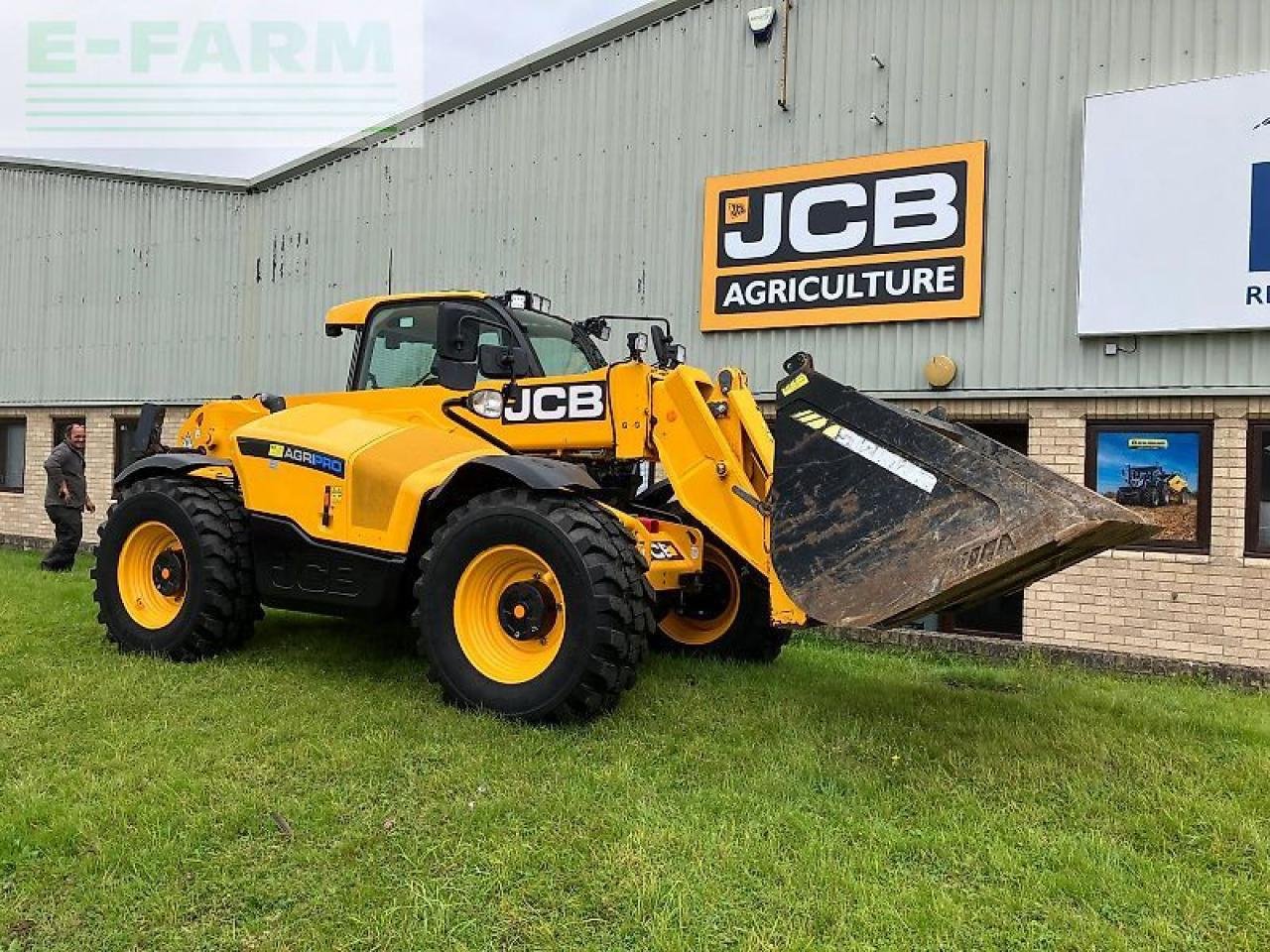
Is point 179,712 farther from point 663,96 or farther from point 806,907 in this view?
point 663,96

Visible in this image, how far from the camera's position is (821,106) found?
28.6 ft

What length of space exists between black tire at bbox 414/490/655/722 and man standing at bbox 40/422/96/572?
8.27 metres

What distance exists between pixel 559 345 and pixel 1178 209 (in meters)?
4.82

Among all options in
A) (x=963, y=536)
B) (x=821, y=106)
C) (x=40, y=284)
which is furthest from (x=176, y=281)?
(x=963, y=536)

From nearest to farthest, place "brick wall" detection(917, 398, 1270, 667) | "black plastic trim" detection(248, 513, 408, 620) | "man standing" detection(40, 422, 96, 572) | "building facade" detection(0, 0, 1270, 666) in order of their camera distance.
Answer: "black plastic trim" detection(248, 513, 408, 620), "brick wall" detection(917, 398, 1270, 667), "building facade" detection(0, 0, 1270, 666), "man standing" detection(40, 422, 96, 572)

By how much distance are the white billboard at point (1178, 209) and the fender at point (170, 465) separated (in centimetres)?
658

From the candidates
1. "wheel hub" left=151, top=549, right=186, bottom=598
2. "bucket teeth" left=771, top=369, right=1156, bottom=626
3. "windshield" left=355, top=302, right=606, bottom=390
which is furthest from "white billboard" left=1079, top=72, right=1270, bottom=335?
"wheel hub" left=151, top=549, right=186, bottom=598

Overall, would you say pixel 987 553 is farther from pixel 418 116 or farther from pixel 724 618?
pixel 418 116

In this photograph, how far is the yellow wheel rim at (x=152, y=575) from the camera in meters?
6.36

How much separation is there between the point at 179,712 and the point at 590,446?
266 cm

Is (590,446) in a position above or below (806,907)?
above

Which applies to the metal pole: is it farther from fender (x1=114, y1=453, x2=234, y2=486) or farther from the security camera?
fender (x1=114, y1=453, x2=234, y2=486)

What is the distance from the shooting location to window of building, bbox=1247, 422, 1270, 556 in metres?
7.11

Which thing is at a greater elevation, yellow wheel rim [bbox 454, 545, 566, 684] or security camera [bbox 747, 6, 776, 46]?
security camera [bbox 747, 6, 776, 46]
